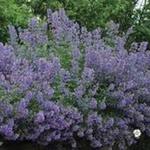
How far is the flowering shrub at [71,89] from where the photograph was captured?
5.51 m

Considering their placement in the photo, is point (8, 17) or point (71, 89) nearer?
point (71, 89)

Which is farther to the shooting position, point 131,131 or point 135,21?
point 135,21

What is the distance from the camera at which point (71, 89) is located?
6.14 m

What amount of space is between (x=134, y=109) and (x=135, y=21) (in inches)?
199

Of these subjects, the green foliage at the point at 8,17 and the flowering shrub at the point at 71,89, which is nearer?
the flowering shrub at the point at 71,89

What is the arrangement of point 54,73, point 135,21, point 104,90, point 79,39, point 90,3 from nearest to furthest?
1. point 54,73
2. point 104,90
3. point 79,39
4. point 90,3
5. point 135,21

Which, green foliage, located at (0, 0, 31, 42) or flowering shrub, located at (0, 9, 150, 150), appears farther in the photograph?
green foliage, located at (0, 0, 31, 42)

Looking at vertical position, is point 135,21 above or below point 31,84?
below

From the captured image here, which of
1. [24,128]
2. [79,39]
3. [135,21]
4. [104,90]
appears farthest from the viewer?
[135,21]

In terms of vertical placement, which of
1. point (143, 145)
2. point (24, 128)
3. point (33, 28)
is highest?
point (33, 28)

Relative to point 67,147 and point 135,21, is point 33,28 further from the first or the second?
point 135,21

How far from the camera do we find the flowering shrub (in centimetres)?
551

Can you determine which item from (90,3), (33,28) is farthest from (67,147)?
(90,3)

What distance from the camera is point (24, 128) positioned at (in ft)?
18.0
